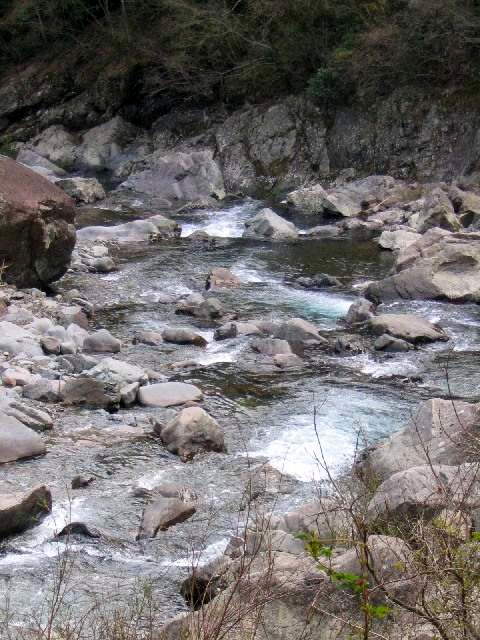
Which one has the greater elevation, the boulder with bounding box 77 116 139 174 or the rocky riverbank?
the rocky riverbank

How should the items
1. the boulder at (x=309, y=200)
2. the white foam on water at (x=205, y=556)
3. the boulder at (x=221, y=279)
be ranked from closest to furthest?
the white foam on water at (x=205, y=556)
the boulder at (x=221, y=279)
the boulder at (x=309, y=200)

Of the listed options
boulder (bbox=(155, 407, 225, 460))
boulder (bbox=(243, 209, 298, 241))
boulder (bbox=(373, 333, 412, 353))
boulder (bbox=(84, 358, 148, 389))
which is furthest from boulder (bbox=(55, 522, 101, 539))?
boulder (bbox=(243, 209, 298, 241))

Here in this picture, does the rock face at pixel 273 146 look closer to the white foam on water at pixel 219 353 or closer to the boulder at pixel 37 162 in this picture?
the boulder at pixel 37 162

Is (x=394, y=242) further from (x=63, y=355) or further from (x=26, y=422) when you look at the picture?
(x=26, y=422)

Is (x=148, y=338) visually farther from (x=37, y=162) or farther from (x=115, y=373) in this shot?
(x=37, y=162)

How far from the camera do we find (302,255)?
14445 mm

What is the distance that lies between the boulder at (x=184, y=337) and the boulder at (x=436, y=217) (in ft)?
20.9

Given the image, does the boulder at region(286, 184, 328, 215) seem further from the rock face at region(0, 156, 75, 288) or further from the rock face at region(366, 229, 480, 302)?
the rock face at region(0, 156, 75, 288)

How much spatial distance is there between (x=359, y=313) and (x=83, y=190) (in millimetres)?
10035

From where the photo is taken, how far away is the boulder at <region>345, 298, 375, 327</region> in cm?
1084

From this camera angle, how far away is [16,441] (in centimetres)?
664

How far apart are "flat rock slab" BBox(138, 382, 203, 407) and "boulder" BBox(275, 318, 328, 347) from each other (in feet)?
6.92

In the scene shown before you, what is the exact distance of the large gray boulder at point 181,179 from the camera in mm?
19672

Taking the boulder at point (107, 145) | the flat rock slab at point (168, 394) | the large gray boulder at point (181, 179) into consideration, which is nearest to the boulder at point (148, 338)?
the flat rock slab at point (168, 394)
